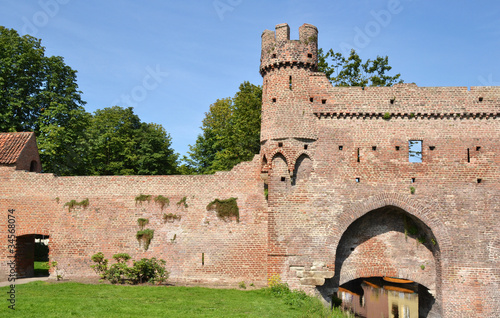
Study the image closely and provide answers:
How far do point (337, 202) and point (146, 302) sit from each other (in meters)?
9.24

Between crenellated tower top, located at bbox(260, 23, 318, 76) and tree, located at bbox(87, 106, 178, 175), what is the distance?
21764mm

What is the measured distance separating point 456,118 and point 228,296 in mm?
13156

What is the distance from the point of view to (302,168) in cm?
1903

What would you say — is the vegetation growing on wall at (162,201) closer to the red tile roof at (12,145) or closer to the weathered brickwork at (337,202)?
the weathered brickwork at (337,202)

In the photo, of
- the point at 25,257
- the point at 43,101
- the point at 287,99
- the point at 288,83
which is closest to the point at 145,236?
the point at 25,257

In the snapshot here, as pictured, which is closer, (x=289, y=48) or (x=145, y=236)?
(x=289, y=48)

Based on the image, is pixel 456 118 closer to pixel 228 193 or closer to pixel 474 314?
pixel 474 314

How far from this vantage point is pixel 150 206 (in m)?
20.6

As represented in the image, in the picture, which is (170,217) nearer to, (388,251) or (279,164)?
(279,164)

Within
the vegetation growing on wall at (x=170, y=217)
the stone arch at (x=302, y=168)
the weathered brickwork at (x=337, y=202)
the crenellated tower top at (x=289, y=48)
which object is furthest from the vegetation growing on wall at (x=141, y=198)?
the crenellated tower top at (x=289, y=48)

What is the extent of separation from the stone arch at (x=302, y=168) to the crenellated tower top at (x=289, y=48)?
4380 mm

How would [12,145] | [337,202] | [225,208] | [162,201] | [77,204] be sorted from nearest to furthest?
1. [337,202]
2. [225,208]
3. [162,201]
4. [77,204]
5. [12,145]

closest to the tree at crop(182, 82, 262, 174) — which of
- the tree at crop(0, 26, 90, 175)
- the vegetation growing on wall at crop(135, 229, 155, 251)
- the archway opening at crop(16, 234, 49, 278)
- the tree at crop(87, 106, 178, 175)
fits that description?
the tree at crop(87, 106, 178, 175)

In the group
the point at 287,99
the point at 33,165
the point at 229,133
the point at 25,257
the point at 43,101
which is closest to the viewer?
the point at 287,99
